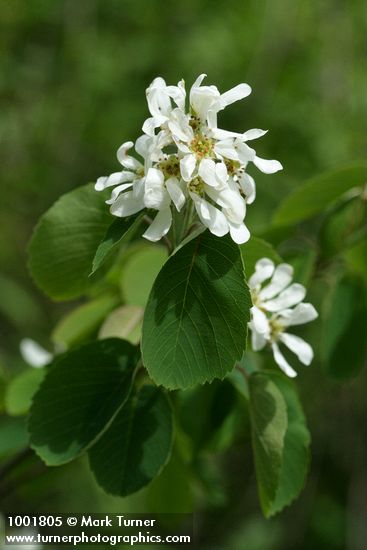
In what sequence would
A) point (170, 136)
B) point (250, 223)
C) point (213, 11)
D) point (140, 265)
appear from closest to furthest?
point (170, 136), point (140, 265), point (250, 223), point (213, 11)

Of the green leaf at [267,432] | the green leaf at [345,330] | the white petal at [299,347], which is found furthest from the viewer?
the green leaf at [345,330]

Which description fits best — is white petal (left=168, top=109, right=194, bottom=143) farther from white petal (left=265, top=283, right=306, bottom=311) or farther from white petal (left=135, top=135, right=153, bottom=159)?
white petal (left=265, top=283, right=306, bottom=311)

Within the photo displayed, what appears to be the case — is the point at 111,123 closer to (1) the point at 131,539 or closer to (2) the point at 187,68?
(2) the point at 187,68

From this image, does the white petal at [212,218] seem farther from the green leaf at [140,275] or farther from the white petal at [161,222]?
the green leaf at [140,275]

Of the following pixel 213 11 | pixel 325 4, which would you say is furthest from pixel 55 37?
pixel 325 4

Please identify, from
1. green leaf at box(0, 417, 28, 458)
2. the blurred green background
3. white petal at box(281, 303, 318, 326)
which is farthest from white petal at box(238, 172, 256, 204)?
the blurred green background

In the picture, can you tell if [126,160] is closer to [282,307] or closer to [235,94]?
[235,94]

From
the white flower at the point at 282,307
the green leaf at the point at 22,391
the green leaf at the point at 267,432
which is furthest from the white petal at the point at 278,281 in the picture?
the green leaf at the point at 22,391
